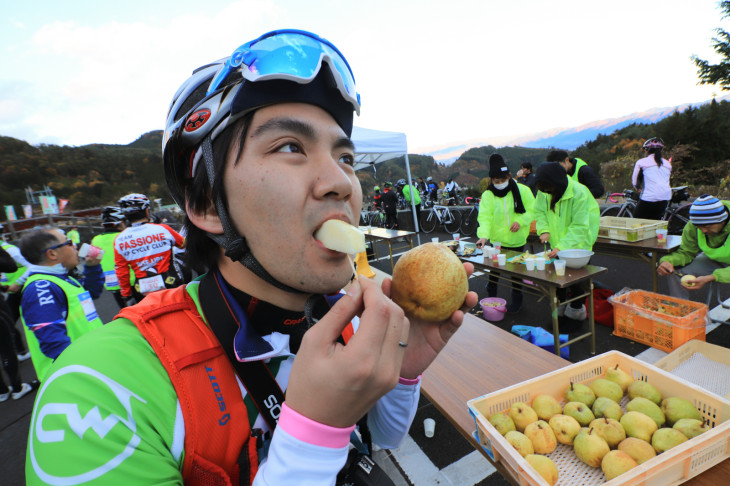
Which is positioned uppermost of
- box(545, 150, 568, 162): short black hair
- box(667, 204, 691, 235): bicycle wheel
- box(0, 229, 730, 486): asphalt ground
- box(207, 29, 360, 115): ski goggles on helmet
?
box(207, 29, 360, 115): ski goggles on helmet

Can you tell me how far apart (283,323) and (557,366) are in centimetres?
219

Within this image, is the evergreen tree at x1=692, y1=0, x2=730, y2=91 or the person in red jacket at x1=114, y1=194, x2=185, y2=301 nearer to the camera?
the person in red jacket at x1=114, y1=194, x2=185, y2=301

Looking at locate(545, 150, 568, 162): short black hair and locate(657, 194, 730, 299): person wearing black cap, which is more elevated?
locate(545, 150, 568, 162): short black hair

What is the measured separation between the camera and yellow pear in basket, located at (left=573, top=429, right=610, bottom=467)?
1.57 m

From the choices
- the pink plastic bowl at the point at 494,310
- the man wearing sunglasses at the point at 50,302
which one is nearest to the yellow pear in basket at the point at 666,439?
the pink plastic bowl at the point at 494,310

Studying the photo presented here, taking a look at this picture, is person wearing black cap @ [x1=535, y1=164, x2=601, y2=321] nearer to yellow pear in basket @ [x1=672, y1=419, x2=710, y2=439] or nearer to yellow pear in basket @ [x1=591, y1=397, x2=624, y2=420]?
yellow pear in basket @ [x1=591, y1=397, x2=624, y2=420]

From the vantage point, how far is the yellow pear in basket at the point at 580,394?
1914 mm

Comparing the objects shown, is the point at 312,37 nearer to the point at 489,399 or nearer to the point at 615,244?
the point at 489,399

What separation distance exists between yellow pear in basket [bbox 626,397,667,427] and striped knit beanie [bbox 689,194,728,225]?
3876mm

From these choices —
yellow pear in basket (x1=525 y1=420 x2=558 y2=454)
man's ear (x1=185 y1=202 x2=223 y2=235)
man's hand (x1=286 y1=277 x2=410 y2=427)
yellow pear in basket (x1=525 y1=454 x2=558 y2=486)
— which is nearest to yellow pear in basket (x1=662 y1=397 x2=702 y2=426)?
yellow pear in basket (x1=525 y1=420 x2=558 y2=454)

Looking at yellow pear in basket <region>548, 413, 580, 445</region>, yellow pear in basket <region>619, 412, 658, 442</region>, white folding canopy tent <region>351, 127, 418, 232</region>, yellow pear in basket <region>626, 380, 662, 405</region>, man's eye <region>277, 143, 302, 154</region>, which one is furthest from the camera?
white folding canopy tent <region>351, 127, 418, 232</region>

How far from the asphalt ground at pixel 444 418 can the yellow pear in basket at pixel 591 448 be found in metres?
1.57

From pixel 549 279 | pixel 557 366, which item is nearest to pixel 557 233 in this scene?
pixel 549 279

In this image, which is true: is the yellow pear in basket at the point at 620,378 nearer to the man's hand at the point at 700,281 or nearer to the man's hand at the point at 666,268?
the man's hand at the point at 700,281
